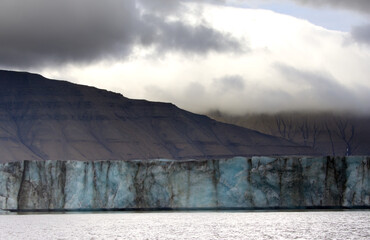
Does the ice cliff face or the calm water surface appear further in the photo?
the ice cliff face

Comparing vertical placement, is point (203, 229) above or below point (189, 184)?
below

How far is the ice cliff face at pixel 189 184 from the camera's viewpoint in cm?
6028

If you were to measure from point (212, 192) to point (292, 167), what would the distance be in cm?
763

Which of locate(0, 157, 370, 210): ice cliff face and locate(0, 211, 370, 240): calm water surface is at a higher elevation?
locate(0, 157, 370, 210): ice cliff face

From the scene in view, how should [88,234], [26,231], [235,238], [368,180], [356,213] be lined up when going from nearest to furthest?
[235,238] → [88,234] → [26,231] → [368,180] → [356,213]

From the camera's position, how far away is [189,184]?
206ft

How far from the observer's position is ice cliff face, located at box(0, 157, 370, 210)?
6028 centimetres

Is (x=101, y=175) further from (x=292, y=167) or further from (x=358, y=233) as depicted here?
(x=358, y=233)

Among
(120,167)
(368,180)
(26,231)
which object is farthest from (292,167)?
(26,231)

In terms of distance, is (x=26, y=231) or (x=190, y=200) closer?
(x=26, y=231)

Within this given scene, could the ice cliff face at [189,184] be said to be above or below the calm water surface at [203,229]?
above

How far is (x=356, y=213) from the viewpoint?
64875 mm

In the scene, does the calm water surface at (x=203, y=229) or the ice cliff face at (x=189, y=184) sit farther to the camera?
the ice cliff face at (x=189, y=184)

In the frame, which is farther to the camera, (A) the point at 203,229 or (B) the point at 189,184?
(B) the point at 189,184
